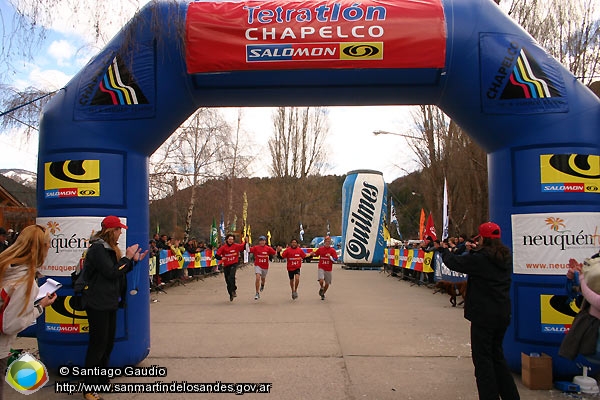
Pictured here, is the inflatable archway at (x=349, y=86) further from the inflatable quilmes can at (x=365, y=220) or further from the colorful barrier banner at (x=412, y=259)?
the inflatable quilmes can at (x=365, y=220)

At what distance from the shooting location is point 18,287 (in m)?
3.60

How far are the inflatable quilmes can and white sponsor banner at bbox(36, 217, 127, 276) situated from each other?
23.3 metres

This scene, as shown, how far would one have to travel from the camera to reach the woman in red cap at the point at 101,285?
525cm

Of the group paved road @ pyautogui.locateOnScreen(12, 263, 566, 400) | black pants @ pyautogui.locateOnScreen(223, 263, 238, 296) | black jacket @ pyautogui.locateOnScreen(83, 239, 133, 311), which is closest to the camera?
black jacket @ pyautogui.locateOnScreen(83, 239, 133, 311)

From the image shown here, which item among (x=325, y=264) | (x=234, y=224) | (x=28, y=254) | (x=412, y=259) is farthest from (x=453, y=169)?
(x=28, y=254)

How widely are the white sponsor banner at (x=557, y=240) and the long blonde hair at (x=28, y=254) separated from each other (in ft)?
17.2

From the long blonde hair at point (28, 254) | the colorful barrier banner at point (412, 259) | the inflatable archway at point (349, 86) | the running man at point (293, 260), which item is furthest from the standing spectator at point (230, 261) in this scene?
the long blonde hair at point (28, 254)

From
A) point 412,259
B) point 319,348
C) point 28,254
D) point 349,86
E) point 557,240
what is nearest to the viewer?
point 28,254

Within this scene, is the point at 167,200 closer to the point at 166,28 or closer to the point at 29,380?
the point at 166,28

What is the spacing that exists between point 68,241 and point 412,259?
49.8 feet

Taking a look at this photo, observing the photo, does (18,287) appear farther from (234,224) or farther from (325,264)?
(234,224)

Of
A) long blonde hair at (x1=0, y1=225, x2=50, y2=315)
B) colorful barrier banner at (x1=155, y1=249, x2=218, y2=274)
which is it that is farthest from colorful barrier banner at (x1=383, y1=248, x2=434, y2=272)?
long blonde hair at (x1=0, y1=225, x2=50, y2=315)

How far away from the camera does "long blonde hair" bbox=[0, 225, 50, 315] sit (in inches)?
143

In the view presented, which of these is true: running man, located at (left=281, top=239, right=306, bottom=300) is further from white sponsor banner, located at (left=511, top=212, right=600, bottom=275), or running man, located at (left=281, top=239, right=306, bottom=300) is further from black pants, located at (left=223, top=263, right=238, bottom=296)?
white sponsor banner, located at (left=511, top=212, right=600, bottom=275)
